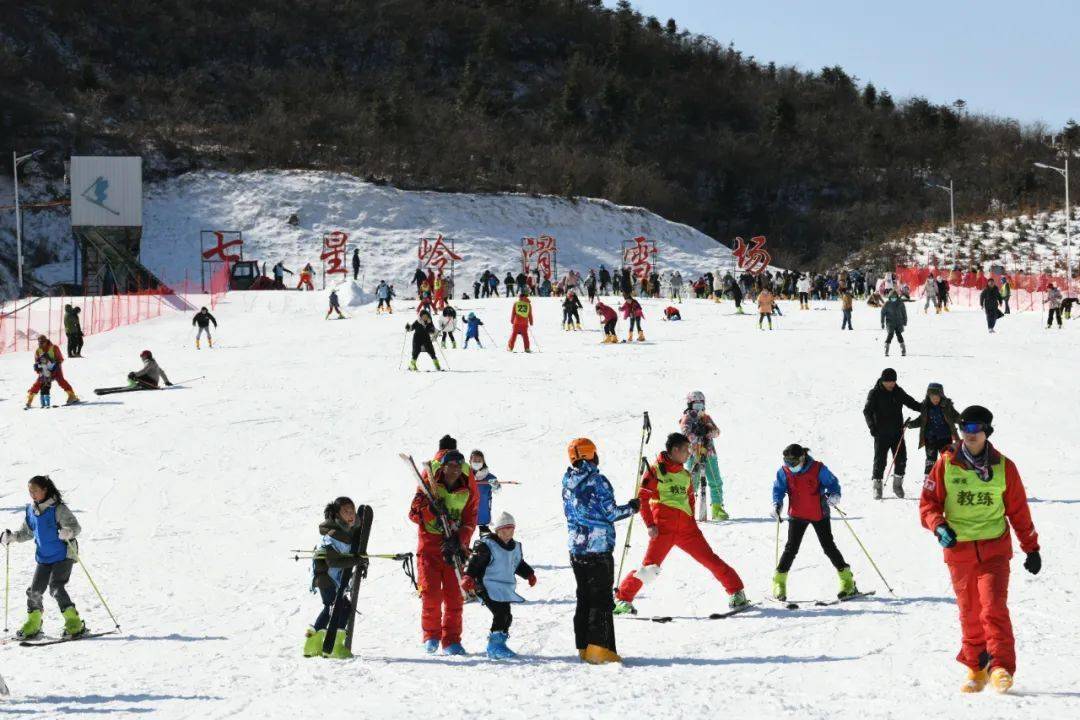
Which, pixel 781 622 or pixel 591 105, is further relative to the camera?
pixel 591 105

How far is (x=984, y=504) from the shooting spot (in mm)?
6996

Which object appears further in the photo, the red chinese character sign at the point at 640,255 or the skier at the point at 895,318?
the red chinese character sign at the point at 640,255

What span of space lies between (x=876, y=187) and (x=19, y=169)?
4948 cm

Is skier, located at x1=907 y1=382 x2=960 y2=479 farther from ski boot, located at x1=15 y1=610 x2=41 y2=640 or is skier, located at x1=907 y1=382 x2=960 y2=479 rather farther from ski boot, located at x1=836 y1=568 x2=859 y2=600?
ski boot, located at x1=15 y1=610 x2=41 y2=640

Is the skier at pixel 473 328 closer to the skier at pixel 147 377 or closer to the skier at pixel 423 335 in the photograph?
the skier at pixel 423 335

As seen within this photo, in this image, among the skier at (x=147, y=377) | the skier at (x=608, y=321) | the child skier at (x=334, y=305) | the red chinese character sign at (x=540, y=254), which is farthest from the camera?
the red chinese character sign at (x=540, y=254)

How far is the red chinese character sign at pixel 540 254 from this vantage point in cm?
5791

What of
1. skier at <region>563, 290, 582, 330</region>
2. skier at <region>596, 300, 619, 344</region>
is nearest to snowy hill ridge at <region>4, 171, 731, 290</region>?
skier at <region>563, 290, 582, 330</region>

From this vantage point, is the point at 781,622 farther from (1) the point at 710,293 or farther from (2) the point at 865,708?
(1) the point at 710,293

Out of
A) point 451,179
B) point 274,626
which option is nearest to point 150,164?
point 451,179

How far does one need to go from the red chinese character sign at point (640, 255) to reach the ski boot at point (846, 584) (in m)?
48.3

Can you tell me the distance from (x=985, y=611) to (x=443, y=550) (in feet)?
10.7

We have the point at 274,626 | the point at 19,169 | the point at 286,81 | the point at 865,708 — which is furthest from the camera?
the point at 286,81

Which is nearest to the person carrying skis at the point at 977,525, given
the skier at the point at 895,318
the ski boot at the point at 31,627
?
the ski boot at the point at 31,627
